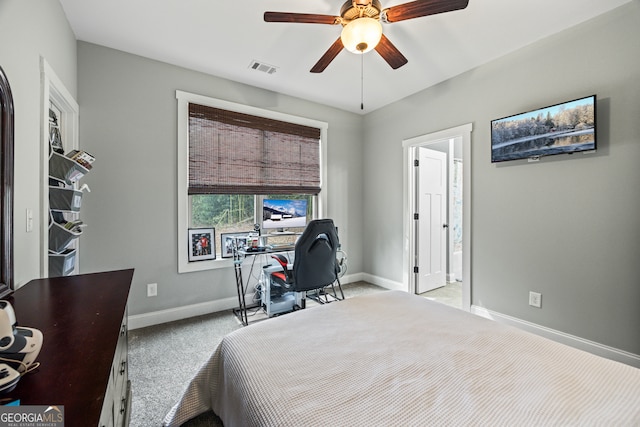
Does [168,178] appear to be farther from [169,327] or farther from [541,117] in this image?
[541,117]

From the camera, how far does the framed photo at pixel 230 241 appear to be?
3.15 meters

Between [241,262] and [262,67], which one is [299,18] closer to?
[262,67]

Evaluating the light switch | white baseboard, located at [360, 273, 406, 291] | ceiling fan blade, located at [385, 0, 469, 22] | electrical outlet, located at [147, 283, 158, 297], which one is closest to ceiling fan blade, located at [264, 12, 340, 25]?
ceiling fan blade, located at [385, 0, 469, 22]

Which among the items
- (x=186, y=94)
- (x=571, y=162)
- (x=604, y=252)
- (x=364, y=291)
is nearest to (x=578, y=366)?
(x=604, y=252)

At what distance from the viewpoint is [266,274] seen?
123 inches

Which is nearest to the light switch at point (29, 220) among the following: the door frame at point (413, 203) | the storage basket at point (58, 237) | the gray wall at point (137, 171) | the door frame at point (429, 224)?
the storage basket at point (58, 237)

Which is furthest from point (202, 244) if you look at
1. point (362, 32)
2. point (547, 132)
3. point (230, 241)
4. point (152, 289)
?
point (547, 132)

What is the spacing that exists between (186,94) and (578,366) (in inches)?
141

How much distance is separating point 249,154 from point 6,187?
2.26 metres

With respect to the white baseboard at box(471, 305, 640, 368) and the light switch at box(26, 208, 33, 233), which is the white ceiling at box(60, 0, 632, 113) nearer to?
the light switch at box(26, 208, 33, 233)

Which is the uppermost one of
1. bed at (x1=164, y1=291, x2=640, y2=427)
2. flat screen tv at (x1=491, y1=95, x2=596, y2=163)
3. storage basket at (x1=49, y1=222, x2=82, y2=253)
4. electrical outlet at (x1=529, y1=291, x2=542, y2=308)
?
flat screen tv at (x1=491, y1=95, x2=596, y2=163)

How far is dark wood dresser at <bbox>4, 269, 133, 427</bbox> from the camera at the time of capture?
1.98 ft

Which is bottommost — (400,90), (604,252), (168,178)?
(604,252)

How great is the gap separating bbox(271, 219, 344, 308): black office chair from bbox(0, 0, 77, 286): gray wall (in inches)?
70.3
